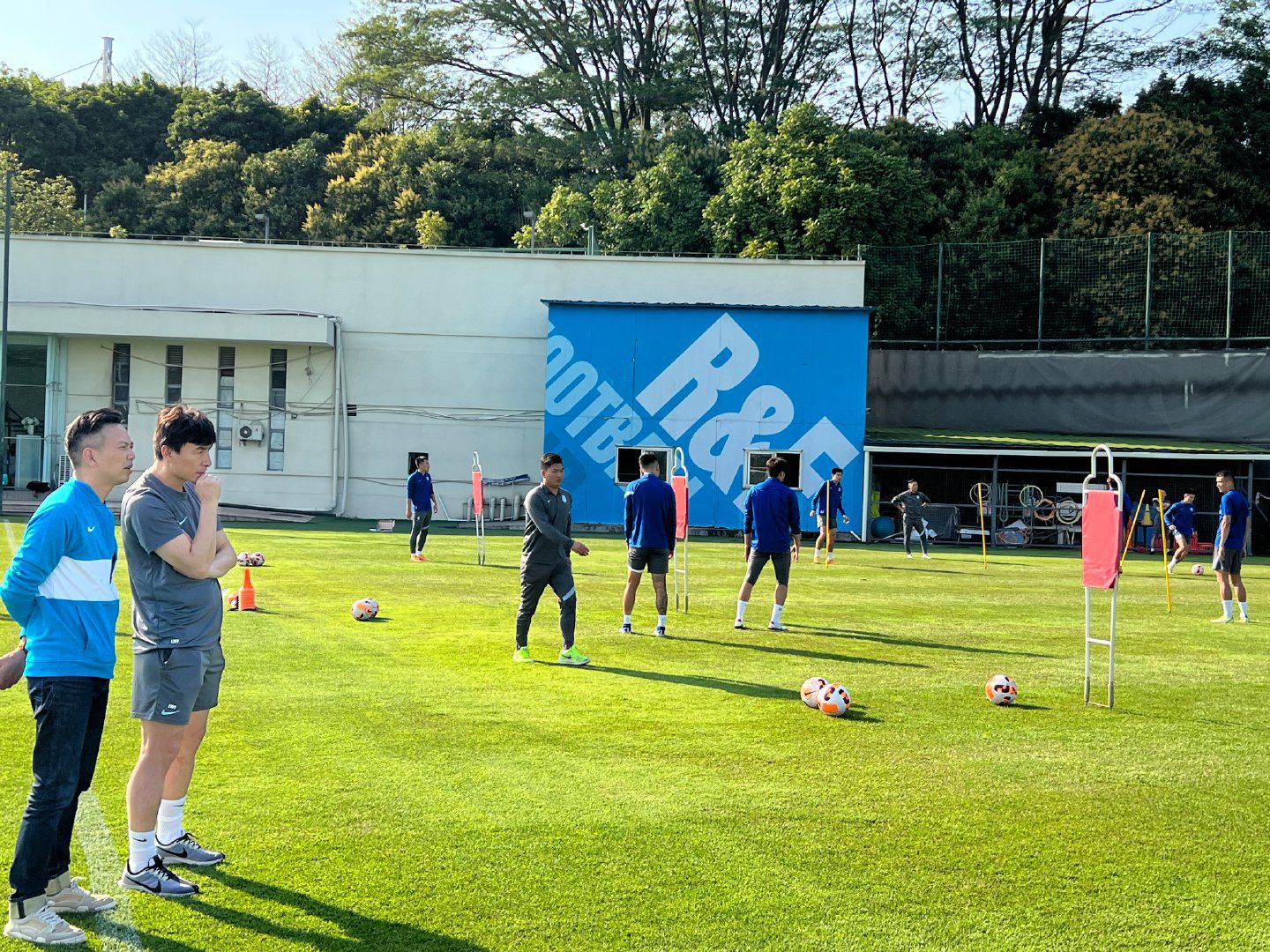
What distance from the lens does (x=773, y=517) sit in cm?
1420

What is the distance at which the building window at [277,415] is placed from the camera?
37.5 meters

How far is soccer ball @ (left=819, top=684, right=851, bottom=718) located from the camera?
377 inches

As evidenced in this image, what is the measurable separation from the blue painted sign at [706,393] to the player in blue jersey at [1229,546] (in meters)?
18.3

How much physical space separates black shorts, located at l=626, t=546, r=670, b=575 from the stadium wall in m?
27.0

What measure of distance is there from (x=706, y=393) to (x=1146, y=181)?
1981 centimetres

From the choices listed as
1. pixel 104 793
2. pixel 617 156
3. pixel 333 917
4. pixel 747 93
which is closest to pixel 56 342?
pixel 617 156

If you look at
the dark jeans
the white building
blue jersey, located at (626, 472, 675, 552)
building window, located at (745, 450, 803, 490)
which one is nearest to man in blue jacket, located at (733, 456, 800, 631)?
blue jersey, located at (626, 472, 675, 552)

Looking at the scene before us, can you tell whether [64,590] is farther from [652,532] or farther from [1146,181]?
[1146,181]

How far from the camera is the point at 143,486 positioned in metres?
5.37

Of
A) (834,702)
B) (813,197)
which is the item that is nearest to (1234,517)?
(834,702)

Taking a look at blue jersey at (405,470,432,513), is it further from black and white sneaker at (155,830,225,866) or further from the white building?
black and white sneaker at (155,830,225,866)

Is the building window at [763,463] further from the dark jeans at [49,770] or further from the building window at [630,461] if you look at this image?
the dark jeans at [49,770]

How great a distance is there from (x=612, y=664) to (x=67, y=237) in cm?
3275

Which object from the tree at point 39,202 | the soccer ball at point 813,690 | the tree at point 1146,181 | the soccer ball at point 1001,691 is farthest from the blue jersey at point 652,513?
the tree at point 39,202
